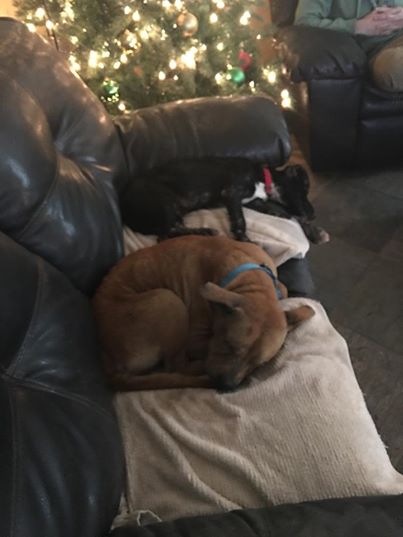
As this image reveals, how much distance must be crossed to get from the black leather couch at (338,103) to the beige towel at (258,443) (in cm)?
190

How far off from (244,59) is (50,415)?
8.55ft

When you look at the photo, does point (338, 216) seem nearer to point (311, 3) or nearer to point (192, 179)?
point (192, 179)

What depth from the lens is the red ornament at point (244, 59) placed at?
295 centimetres

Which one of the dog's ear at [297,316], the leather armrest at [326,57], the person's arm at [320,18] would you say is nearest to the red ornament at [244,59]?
the leather armrest at [326,57]

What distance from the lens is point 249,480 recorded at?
40.4 inches

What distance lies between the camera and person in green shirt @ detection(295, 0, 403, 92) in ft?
9.52

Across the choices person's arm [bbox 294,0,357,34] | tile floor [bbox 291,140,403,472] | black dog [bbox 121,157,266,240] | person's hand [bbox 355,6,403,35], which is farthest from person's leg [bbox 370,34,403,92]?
black dog [bbox 121,157,266,240]

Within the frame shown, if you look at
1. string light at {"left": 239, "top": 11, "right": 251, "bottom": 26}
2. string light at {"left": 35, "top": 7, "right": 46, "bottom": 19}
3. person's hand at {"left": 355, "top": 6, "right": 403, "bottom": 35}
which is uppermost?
string light at {"left": 35, "top": 7, "right": 46, "bottom": 19}

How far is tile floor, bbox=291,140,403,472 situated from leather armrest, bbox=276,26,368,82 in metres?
0.64

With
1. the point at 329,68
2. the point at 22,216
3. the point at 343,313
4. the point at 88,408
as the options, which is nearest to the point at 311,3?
the point at 329,68

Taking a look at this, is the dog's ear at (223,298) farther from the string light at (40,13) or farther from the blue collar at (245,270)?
the string light at (40,13)

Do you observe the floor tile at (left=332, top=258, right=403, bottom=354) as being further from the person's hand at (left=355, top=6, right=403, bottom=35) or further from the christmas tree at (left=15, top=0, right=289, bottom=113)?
the person's hand at (left=355, top=6, right=403, bottom=35)

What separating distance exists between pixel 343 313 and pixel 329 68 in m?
1.36

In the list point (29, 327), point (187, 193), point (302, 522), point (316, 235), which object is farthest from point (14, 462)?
point (316, 235)
